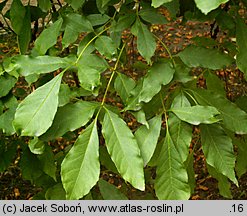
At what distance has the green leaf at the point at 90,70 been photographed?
0.98m

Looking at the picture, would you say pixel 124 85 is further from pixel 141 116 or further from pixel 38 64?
pixel 38 64

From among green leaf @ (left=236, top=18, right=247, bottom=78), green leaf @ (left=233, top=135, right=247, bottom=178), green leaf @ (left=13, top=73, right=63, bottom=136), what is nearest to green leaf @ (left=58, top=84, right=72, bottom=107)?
green leaf @ (left=13, top=73, right=63, bottom=136)

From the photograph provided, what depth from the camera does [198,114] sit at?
1031mm

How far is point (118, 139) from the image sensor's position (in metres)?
0.99

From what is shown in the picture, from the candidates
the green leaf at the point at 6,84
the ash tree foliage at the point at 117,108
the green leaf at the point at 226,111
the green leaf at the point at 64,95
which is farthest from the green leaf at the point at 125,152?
the green leaf at the point at 6,84

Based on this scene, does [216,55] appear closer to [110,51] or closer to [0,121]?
[110,51]

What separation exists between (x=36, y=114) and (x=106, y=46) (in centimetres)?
28

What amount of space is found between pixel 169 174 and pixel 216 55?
0.97 ft

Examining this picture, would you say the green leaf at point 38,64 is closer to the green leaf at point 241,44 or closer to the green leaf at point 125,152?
the green leaf at point 125,152

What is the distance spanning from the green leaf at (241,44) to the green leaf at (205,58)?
5cm

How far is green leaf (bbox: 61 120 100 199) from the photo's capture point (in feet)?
3.14

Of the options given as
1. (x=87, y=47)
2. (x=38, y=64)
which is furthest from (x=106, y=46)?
(x=38, y=64)
